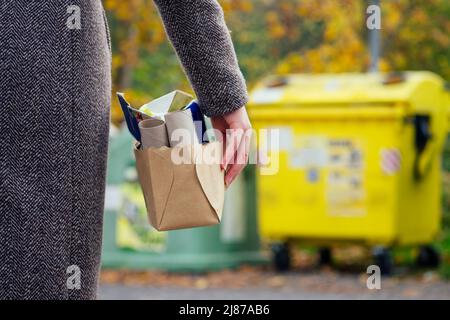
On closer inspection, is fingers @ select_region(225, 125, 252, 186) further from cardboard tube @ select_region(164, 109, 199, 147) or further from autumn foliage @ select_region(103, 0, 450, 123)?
autumn foliage @ select_region(103, 0, 450, 123)

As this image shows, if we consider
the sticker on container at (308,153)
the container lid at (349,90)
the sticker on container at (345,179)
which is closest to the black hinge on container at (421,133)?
the container lid at (349,90)

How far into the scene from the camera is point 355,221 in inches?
327

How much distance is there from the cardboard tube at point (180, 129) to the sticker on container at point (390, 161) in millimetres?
6351

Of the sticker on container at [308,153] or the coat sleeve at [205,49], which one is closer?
the coat sleeve at [205,49]

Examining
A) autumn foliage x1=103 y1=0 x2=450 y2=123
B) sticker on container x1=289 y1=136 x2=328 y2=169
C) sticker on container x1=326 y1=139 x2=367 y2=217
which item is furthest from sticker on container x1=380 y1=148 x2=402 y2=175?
autumn foliage x1=103 y1=0 x2=450 y2=123

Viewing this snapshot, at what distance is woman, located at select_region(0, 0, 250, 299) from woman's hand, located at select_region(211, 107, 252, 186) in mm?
249

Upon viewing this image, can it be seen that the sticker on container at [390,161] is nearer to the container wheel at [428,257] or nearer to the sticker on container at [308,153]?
the sticker on container at [308,153]

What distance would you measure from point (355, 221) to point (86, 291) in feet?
21.5

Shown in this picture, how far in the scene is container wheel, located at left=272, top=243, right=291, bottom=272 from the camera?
8.91 metres

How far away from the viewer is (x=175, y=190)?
1946 millimetres

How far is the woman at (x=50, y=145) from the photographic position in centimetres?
177

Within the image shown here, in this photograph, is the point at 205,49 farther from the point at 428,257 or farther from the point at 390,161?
the point at 428,257
